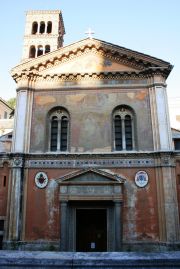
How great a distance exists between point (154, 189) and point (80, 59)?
32.4 ft

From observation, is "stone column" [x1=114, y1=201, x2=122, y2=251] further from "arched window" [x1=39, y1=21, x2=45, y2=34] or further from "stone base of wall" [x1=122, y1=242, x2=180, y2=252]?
"arched window" [x1=39, y1=21, x2=45, y2=34]

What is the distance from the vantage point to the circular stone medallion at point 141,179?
16328 millimetres

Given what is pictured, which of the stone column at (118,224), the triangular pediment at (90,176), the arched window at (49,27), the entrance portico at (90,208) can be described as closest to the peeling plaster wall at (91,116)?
the triangular pediment at (90,176)

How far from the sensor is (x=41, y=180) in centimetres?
1683

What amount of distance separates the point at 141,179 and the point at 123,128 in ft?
11.3

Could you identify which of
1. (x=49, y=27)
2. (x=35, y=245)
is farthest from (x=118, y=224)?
(x=49, y=27)

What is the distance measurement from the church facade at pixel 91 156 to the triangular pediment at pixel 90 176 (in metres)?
0.06

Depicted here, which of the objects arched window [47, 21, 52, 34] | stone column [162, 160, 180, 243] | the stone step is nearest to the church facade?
stone column [162, 160, 180, 243]

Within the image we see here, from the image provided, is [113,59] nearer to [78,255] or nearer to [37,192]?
[37,192]

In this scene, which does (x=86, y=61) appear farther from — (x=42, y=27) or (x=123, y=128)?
(x=42, y=27)

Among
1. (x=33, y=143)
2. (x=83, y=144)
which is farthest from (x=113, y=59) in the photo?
(x=33, y=143)

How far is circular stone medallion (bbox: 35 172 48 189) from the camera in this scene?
55.0 feet

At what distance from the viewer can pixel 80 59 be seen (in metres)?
19.5

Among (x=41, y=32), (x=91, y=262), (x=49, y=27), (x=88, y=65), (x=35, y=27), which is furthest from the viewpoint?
(x=41, y=32)
